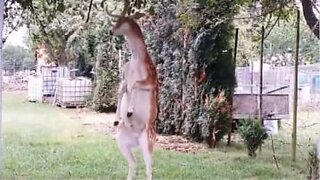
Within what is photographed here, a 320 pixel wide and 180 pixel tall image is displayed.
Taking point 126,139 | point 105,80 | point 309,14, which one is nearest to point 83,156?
point 105,80

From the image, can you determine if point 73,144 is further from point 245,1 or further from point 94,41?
point 245,1

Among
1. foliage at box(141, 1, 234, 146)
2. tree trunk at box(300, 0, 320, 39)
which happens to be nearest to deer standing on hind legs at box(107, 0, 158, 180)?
tree trunk at box(300, 0, 320, 39)

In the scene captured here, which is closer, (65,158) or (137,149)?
(137,149)

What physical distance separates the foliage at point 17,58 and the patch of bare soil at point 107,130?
3.46ft

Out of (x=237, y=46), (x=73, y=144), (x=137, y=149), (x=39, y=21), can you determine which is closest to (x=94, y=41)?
(x=73, y=144)

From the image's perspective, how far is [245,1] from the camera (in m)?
2.09

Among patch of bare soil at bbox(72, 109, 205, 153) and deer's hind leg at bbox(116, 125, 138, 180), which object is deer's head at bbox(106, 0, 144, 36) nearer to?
deer's hind leg at bbox(116, 125, 138, 180)

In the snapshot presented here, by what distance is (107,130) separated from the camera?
10.5 feet

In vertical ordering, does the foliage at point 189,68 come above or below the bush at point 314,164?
above

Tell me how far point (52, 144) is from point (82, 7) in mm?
A: 1440

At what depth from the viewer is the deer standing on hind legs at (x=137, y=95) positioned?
3.83 feet

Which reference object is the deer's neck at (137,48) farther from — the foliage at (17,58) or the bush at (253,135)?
the bush at (253,135)

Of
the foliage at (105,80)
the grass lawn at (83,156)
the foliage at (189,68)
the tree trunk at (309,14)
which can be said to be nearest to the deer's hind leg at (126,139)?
the tree trunk at (309,14)

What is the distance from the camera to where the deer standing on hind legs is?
117 centimetres
